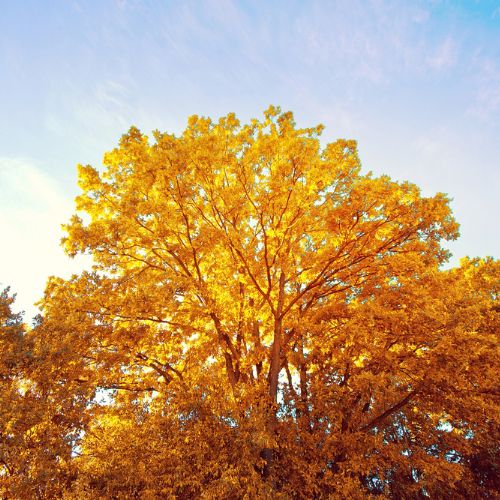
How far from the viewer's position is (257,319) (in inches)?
395

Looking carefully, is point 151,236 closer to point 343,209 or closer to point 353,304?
point 343,209

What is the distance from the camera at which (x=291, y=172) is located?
8.88 meters

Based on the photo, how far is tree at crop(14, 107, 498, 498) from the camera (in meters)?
6.44

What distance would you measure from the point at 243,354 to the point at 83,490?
556 centimetres

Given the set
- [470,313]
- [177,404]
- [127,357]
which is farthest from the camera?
[127,357]

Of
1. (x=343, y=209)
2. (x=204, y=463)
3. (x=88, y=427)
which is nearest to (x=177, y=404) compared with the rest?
(x=204, y=463)

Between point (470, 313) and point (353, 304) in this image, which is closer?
point (470, 313)

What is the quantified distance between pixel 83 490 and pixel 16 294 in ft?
16.3

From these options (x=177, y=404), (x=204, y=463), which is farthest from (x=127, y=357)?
(x=204, y=463)

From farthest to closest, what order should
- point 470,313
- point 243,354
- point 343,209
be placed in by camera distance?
→ point 243,354
point 343,209
point 470,313

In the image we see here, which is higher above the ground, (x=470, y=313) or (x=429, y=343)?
→ (x=470, y=313)

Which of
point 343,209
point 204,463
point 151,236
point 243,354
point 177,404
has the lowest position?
point 204,463

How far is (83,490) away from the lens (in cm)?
571

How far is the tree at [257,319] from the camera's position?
6438 mm
